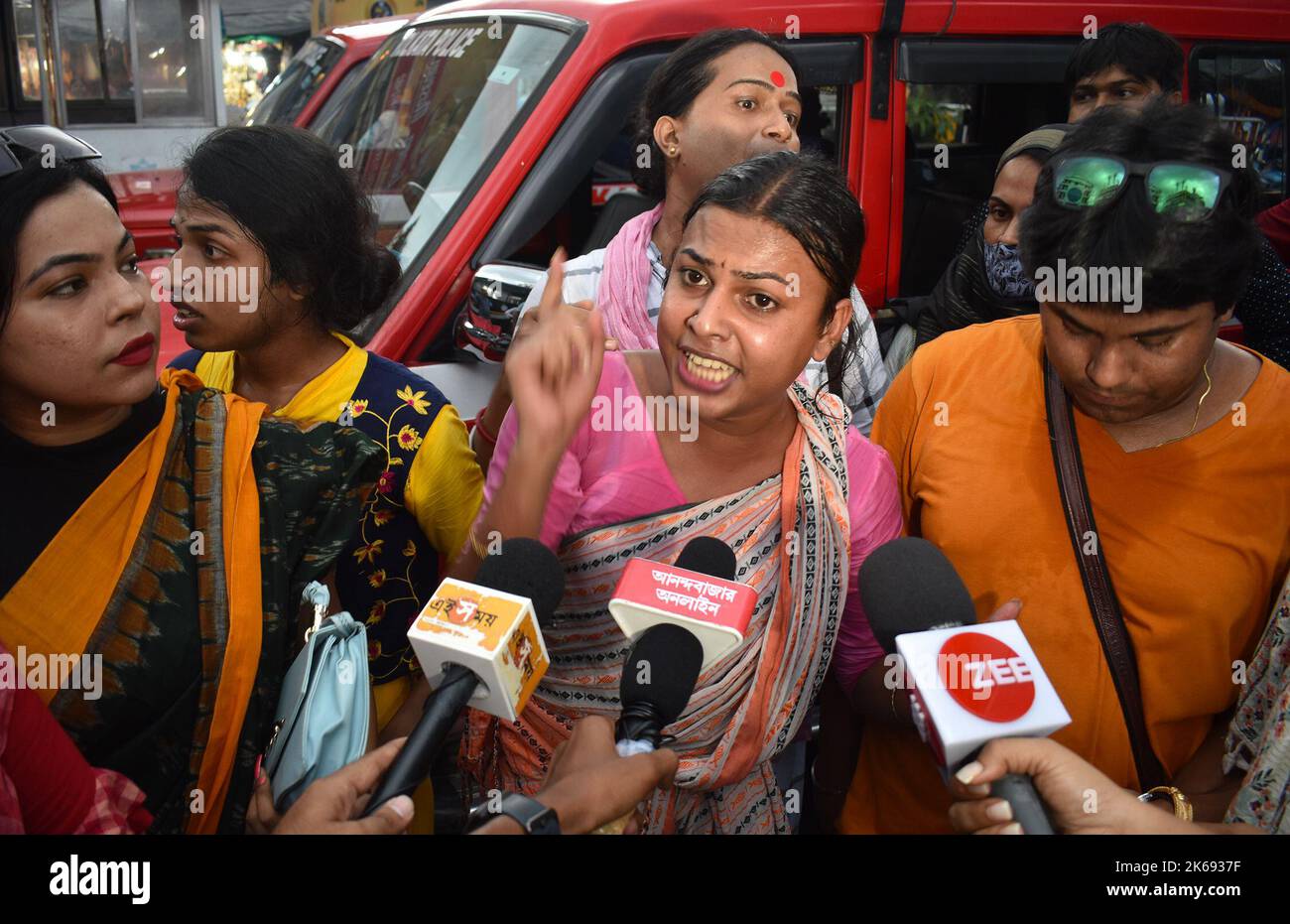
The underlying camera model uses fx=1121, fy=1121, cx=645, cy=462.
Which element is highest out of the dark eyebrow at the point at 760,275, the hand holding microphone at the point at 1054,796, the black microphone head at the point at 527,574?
the dark eyebrow at the point at 760,275

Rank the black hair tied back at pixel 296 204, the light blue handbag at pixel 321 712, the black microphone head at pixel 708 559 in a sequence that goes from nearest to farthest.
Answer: the black microphone head at pixel 708 559 → the light blue handbag at pixel 321 712 → the black hair tied back at pixel 296 204

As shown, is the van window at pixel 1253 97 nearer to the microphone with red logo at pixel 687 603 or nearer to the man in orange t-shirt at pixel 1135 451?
the man in orange t-shirt at pixel 1135 451

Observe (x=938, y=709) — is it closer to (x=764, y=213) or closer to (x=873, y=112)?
(x=764, y=213)

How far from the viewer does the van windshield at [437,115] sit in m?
3.20

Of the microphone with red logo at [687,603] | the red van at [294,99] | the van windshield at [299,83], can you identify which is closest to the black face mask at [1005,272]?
the microphone with red logo at [687,603]

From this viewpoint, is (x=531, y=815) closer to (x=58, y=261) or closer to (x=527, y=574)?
(x=527, y=574)

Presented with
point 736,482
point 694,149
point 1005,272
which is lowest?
point 736,482

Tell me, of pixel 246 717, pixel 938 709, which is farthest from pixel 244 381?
pixel 938 709

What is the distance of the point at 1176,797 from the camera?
1737mm

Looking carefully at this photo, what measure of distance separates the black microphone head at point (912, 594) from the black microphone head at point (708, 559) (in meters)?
0.20

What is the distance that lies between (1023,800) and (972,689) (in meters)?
0.14

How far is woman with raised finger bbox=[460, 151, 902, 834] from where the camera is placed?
184cm

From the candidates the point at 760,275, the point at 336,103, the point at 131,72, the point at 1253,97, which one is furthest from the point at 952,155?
the point at 131,72

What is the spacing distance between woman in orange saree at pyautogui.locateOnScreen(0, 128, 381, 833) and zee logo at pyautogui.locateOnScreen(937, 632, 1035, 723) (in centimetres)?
101
